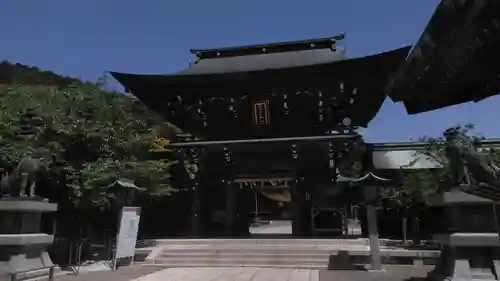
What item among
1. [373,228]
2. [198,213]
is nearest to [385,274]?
[373,228]

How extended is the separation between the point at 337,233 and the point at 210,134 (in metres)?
7.84

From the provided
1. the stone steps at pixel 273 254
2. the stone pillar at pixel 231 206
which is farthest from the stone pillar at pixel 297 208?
the stone pillar at pixel 231 206

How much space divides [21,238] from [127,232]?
10.5 ft

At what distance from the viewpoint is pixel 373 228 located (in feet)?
36.1

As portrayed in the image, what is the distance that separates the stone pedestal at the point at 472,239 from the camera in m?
7.20

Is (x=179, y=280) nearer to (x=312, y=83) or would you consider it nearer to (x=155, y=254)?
(x=155, y=254)

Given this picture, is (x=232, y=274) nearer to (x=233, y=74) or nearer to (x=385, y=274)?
(x=385, y=274)

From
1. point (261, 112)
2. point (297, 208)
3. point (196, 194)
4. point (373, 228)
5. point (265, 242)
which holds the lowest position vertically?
point (265, 242)

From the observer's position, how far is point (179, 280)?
9.67 m

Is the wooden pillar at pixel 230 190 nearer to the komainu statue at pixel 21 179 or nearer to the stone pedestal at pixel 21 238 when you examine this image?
the stone pedestal at pixel 21 238

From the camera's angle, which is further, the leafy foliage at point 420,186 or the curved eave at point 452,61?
the leafy foliage at point 420,186

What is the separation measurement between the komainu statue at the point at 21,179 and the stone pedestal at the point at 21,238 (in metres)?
0.39

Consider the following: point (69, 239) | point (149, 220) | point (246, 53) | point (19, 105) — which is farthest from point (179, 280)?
point (246, 53)

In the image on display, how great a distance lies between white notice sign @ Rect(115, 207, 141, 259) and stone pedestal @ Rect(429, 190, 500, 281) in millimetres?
8392
